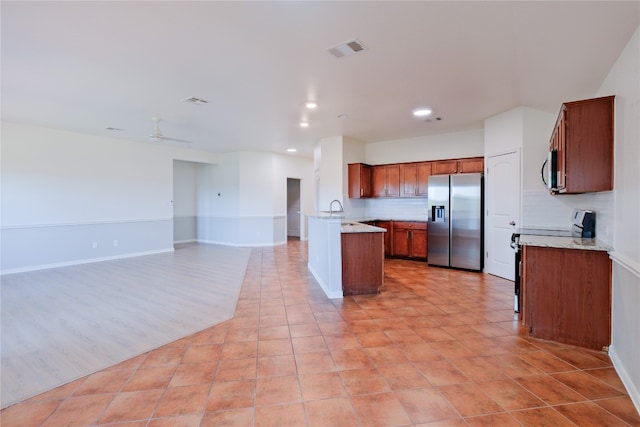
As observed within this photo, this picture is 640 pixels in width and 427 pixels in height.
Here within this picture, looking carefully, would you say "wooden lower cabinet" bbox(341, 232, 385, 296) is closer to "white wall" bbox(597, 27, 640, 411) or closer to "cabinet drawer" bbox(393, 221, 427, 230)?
"white wall" bbox(597, 27, 640, 411)

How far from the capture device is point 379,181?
685 cm

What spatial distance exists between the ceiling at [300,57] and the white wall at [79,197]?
0.96 meters

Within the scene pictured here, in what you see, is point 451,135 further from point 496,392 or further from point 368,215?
point 496,392

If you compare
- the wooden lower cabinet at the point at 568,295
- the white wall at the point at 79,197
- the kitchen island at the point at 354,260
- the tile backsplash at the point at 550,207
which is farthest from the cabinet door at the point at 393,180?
the white wall at the point at 79,197

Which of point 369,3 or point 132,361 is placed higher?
point 369,3

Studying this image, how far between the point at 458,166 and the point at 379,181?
1.62 metres

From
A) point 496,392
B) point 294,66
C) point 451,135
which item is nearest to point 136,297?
point 294,66

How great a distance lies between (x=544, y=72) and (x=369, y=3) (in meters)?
2.27

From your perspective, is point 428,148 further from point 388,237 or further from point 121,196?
point 121,196

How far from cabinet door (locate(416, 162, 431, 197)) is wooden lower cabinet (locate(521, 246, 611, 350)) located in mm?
3605

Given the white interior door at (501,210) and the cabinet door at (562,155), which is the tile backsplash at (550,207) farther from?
the cabinet door at (562,155)

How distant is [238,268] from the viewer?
5.83 m

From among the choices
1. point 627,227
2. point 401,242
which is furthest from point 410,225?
point 627,227

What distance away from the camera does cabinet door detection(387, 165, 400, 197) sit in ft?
21.7
